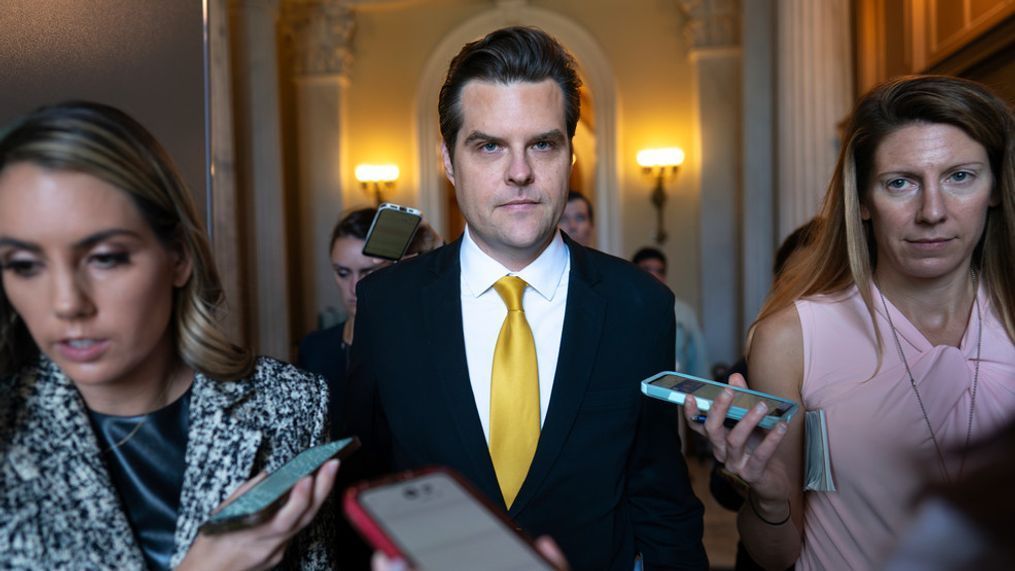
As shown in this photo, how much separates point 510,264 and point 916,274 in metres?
0.92

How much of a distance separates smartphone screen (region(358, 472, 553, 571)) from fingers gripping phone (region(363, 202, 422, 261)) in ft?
4.97

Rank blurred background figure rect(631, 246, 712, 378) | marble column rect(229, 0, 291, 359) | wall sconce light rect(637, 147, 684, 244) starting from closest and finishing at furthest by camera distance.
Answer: blurred background figure rect(631, 246, 712, 378) < marble column rect(229, 0, 291, 359) < wall sconce light rect(637, 147, 684, 244)

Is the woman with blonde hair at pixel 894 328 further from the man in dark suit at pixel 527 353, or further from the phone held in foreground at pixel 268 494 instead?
the phone held in foreground at pixel 268 494

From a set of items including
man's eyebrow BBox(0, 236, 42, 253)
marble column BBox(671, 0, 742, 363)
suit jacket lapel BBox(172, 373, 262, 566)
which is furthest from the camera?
marble column BBox(671, 0, 742, 363)

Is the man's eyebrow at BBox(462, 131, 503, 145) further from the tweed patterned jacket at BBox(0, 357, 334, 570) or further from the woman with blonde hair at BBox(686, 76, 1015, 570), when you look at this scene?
the woman with blonde hair at BBox(686, 76, 1015, 570)

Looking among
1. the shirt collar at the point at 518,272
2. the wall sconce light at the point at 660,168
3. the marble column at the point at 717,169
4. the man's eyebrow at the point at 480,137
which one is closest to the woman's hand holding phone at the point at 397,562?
the shirt collar at the point at 518,272

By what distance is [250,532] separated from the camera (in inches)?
41.1

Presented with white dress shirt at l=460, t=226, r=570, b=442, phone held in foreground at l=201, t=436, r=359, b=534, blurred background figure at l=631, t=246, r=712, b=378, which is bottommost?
blurred background figure at l=631, t=246, r=712, b=378

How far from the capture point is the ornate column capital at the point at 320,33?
7898 mm

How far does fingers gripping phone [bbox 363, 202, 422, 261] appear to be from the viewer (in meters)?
2.33

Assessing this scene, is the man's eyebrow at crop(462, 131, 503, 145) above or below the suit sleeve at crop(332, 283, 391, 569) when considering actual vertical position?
above

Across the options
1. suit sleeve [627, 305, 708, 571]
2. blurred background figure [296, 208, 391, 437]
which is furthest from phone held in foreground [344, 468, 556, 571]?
blurred background figure [296, 208, 391, 437]

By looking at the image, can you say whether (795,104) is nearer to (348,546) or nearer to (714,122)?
(714,122)

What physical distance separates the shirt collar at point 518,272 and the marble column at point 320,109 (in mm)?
6438
